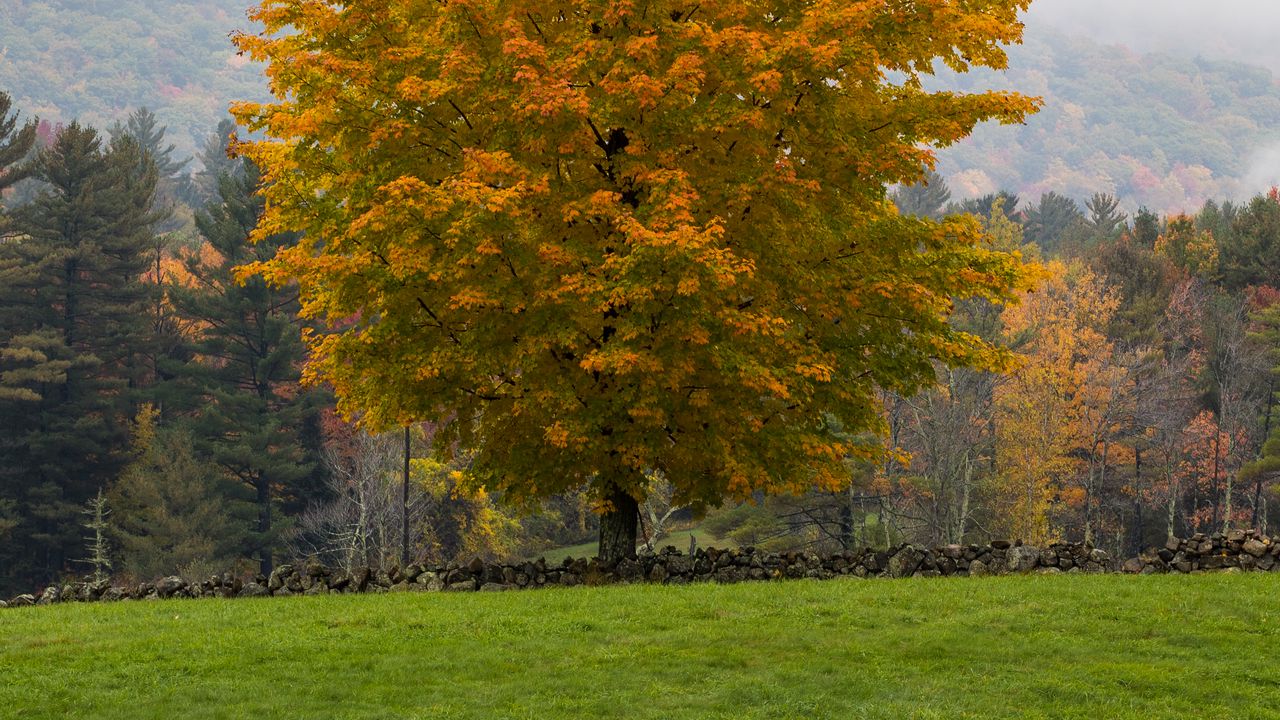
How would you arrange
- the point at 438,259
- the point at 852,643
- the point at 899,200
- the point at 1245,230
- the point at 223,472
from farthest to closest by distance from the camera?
the point at 899,200
the point at 1245,230
the point at 223,472
the point at 438,259
the point at 852,643

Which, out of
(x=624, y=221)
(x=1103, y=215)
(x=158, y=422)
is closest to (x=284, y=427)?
(x=158, y=422)

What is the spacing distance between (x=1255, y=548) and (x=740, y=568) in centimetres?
707

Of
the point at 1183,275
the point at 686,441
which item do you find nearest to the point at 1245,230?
the point at 1183,275

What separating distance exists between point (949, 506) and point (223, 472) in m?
28.8

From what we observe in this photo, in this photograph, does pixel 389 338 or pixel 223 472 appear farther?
pixel 223 472

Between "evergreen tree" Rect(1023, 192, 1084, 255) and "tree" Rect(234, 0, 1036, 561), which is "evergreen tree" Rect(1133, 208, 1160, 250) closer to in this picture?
"evergreen tree" Rect(1023, 192, 1084, 255)

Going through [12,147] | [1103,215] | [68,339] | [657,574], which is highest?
[1103,215]

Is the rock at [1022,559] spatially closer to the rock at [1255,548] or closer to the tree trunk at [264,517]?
the rock at [1255,548]

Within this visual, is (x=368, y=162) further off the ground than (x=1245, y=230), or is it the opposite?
(x=1245, y=230)

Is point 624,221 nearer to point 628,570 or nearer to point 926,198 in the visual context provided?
point 628,570

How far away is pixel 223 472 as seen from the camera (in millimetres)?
50312

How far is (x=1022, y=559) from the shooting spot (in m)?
17.2

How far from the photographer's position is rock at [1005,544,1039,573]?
17156 mm

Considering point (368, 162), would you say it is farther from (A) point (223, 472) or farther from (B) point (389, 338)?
(A) point (223, 472)
